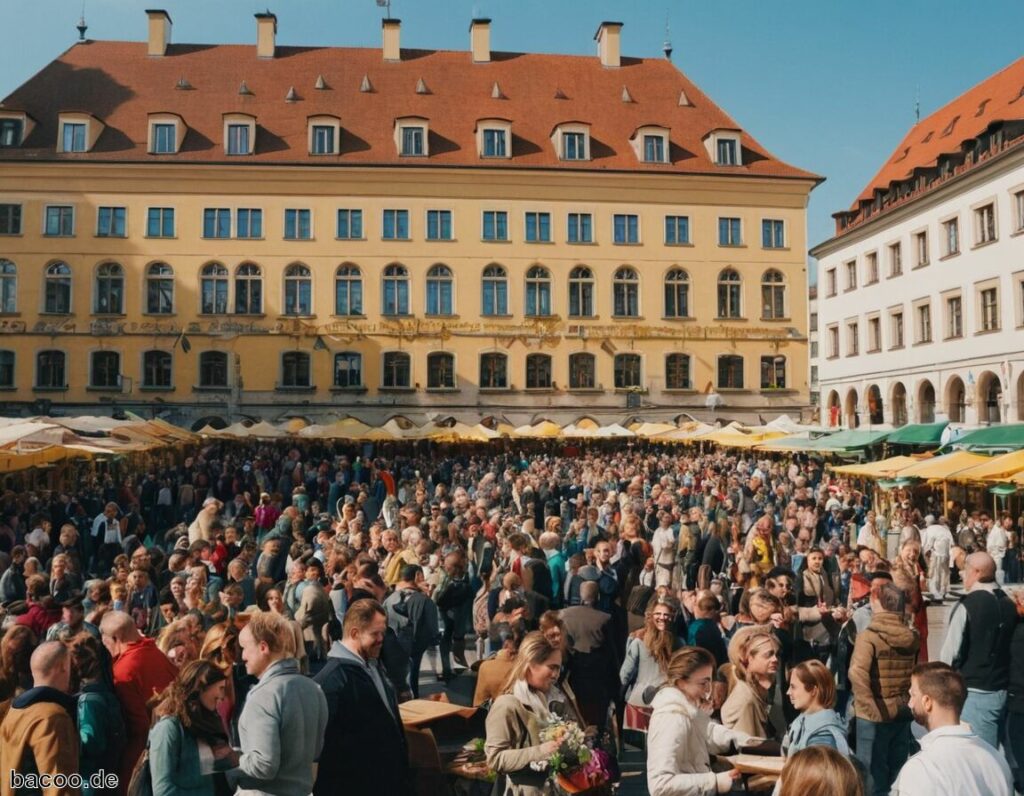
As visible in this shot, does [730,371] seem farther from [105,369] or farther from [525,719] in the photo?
[525,719]

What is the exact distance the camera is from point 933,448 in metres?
27.8

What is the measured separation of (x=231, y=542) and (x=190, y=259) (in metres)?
33.4

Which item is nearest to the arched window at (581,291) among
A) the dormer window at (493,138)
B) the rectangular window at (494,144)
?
the dormer window at (493,138)

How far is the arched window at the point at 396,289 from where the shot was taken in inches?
1732

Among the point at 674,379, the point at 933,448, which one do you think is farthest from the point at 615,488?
the point at 674,379

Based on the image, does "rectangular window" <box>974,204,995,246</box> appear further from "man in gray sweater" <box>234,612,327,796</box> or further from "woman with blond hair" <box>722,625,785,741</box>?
"man in gray sweater" <box>234,612,327,796</box>

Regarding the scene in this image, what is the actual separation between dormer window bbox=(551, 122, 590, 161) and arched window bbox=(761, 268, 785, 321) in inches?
426

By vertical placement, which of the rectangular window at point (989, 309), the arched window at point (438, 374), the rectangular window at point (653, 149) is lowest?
the arched window at point (438, 374)

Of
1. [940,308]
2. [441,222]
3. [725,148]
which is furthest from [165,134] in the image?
[940,308]

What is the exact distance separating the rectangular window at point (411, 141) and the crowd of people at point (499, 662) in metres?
31.4

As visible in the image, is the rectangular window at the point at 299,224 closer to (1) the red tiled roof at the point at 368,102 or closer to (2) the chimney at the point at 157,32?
(1) the red tiled roof at the point at 368,102

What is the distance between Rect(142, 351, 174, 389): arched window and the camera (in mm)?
42625

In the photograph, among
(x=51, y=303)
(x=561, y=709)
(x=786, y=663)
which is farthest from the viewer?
(x=51, y=303)

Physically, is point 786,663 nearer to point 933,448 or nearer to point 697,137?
point 933,448
